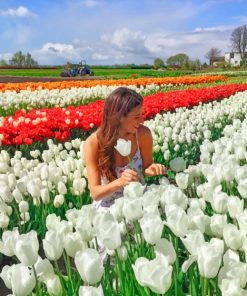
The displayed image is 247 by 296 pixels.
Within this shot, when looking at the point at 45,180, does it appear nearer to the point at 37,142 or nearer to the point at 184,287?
the point at 184,287

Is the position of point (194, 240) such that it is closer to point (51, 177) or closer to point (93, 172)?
point (93, 172)

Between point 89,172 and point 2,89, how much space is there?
14252mm

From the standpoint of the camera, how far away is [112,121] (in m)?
3.59

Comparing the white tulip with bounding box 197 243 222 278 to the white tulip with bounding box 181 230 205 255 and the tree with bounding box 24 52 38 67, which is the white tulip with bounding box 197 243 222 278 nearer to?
the white tulip with bounding box 181 230 205 255

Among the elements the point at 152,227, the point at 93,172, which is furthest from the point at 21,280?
the point at 93,172

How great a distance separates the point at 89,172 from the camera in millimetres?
3629

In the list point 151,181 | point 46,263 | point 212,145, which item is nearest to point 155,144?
point 151,181

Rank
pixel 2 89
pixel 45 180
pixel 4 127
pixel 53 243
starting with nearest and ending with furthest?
pixel 53 243 → pixel 45 180 → pixel 4 127 → pixel 2 89

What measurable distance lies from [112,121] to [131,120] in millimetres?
127

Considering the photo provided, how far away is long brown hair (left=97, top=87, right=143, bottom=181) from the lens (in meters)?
3.53

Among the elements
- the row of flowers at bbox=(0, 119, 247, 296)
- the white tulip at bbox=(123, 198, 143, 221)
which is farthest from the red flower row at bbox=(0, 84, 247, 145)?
the white tulip at bbox=(123, 198, 143, 221)

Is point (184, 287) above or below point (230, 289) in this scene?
below

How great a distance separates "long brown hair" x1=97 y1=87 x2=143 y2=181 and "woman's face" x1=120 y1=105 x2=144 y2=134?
2 centimetres

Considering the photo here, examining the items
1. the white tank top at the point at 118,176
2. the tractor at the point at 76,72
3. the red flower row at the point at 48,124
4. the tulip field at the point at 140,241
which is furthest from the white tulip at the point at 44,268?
the tractor at the point at 76,72
